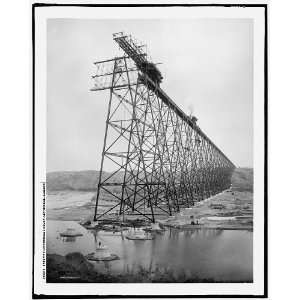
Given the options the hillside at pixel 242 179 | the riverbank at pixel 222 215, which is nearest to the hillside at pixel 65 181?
the riverbank at pixel 222 215

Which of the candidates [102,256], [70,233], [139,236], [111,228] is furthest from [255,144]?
[70,233]

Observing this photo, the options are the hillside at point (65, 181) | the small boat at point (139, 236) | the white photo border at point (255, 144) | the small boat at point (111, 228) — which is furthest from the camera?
the small boat at point (111, 228)

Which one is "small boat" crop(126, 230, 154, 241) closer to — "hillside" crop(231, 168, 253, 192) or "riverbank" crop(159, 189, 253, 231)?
"riverbank" crop(159, 189, 253, 231)

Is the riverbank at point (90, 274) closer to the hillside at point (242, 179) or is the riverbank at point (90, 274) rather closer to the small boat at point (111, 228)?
the small boat at point (111, 228)

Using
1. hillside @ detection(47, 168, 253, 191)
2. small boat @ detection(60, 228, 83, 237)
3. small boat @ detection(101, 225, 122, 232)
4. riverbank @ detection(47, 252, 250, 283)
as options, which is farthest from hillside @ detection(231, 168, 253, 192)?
small boat @ detection(60, 228, 83, 237)

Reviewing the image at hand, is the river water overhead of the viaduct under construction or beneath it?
beneath

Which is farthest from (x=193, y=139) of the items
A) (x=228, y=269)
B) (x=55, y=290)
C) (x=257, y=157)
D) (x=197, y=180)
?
(x=55, y=290)

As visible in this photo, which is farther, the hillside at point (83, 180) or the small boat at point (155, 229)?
the small boat at point (155, 229)
